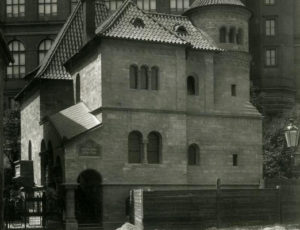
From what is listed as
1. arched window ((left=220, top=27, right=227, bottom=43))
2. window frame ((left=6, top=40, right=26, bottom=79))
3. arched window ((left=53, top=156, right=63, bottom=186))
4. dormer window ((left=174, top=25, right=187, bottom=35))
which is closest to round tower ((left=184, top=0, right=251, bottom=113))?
arched window ((left=220, top=27, right=227, bottom=43))

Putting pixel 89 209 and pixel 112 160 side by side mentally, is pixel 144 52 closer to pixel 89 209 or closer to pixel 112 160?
pixel 112 160

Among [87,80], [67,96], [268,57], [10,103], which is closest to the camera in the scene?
[87,80]

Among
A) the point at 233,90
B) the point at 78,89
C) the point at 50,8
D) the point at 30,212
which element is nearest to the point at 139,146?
the point at 78,89

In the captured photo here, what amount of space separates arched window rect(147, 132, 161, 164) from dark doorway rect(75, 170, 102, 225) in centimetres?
349

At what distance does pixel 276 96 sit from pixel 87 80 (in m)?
33.1

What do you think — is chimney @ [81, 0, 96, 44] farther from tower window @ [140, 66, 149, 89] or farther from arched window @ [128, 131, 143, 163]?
arched window @ [128, 131, 143, 163]

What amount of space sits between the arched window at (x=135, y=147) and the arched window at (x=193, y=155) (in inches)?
149

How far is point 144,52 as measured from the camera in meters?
39.7

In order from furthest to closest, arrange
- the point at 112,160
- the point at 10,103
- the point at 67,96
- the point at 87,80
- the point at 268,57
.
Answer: the point at 268,57 < the point at 10,103 < the point at 67,96 < the point at 87,80 < the point at 112,160

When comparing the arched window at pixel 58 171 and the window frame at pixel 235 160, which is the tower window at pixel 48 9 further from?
the window frame at pixel 235 160

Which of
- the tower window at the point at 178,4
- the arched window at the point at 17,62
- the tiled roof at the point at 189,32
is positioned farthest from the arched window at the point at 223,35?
the arched window at the point at 17,62

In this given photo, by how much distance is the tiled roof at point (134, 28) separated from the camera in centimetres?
3888

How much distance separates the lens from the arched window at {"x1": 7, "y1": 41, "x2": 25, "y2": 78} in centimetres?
6844

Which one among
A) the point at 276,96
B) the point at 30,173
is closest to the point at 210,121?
the point at 30,173
